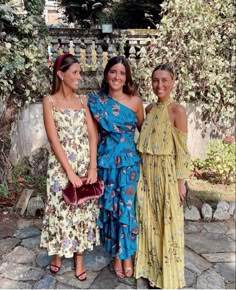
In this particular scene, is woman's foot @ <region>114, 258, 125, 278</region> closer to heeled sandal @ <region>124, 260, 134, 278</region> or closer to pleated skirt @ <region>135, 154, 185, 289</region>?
heeled sandal @ <region>124, 260, 134, 278</region>

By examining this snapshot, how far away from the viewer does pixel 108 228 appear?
93.7 inches

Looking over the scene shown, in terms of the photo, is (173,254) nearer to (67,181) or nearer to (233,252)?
(67,181)

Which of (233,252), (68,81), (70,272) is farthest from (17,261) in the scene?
(233,252)

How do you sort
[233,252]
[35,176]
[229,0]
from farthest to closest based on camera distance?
[229,0]
[35,176]
[233,252]

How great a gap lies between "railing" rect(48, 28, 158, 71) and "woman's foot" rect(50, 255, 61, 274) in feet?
10.7

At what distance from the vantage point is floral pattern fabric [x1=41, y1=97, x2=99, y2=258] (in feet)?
7.13

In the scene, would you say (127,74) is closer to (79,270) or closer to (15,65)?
(79,270)

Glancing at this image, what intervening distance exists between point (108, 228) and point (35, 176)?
220 centimetres

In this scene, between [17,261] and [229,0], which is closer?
Result: [17,261]

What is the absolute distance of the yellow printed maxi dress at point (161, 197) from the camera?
2131 millimetres

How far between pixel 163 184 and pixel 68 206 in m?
0.64

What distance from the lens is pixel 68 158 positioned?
2.19 m

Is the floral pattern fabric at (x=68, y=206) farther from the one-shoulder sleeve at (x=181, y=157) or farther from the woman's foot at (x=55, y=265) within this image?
the one-shoulder sleeve at (x=181, y=157)

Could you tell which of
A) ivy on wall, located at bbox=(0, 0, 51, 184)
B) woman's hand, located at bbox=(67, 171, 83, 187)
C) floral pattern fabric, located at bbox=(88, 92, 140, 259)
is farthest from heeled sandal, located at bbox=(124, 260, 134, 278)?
ivy on wall, located at bbox=(0, 0, 51, 184)
